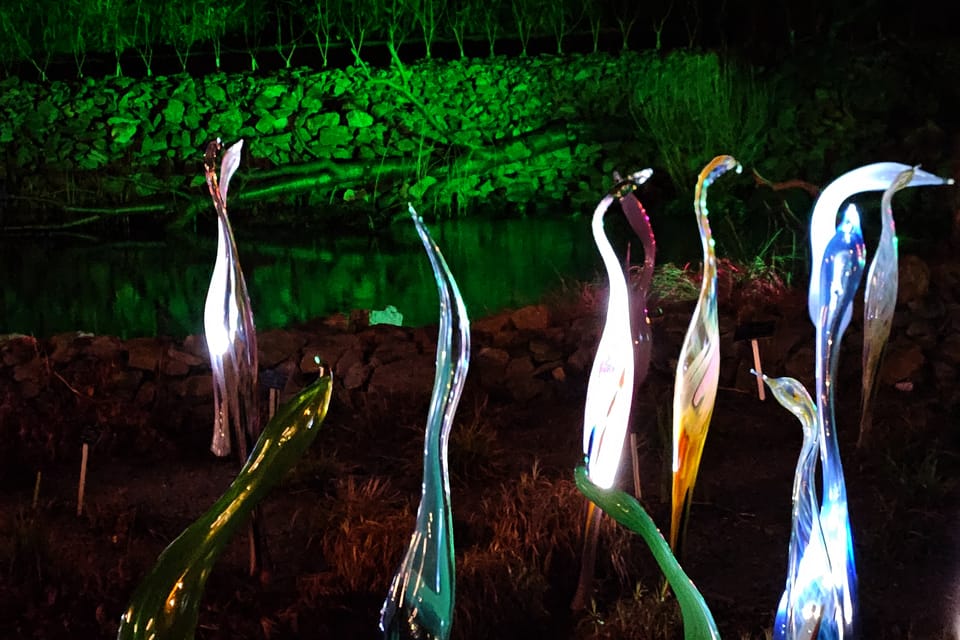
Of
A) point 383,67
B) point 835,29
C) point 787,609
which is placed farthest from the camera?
point 383,67

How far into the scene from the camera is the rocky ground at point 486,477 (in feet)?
7.65

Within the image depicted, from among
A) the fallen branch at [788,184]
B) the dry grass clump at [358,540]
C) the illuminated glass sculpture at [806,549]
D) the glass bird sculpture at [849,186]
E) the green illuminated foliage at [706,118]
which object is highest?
the green illuminated foliage at [706,118]

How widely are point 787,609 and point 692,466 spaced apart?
42 cm

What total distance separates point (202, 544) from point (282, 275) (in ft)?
19.2

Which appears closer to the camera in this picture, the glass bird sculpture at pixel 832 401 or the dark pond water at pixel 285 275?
the glass bird sculpture at pixel 832 401

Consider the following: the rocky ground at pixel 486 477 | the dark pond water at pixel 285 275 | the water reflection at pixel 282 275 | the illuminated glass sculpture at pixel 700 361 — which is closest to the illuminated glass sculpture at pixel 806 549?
the illuminated glass sculpture at pixel 700 361

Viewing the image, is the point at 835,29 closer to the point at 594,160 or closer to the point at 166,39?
the point at 594,160

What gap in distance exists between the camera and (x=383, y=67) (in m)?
10.5

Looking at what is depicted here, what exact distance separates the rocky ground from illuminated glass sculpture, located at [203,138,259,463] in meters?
0.36

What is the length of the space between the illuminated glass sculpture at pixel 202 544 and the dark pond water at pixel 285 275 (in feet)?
12.8

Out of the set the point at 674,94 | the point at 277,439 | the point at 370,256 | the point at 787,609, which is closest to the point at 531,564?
the point at 787,609

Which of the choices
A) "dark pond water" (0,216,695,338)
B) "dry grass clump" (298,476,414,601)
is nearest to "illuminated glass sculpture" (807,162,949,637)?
"dry grass clump" (298,476,414,601)

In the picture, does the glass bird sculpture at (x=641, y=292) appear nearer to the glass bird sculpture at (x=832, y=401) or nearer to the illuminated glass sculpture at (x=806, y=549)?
the glass bird sculpture at (x=832, y=401)

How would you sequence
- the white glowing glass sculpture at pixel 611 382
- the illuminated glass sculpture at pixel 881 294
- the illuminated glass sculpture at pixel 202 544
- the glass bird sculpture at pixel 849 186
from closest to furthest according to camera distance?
the illuminated glass sculpture at pixel 202 544
the white glowing glass sculpture at pixel 611 382
the glass bird sculpture at pixel 849 186
the illuminated glass sculpture at pixel 881 294
